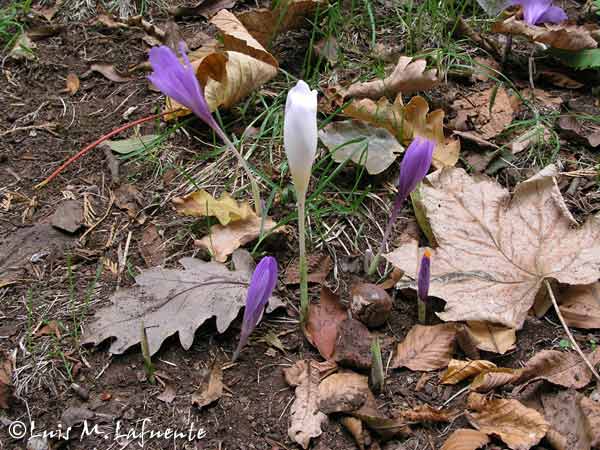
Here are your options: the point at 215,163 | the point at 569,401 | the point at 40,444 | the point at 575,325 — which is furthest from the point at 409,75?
the point at 40,444

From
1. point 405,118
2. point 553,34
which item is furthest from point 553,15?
point 405,118

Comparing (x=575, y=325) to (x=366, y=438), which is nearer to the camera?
(x=366, y=438)

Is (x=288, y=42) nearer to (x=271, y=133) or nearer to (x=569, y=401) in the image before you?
(x=271, y=133)

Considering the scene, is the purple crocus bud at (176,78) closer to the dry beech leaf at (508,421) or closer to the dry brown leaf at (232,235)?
the dry brown leaf at (232,235)

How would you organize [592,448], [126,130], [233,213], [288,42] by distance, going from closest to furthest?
[592,448], [233,213], [126,130], [288,42]

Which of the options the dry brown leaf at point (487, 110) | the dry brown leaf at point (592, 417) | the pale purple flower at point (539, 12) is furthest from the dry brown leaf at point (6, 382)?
the pale purple flower at point (539, 12)

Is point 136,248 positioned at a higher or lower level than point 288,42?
lower
